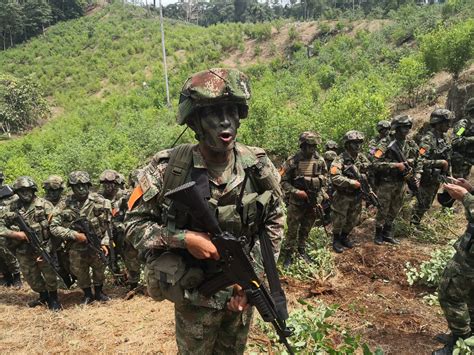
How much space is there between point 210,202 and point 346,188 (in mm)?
4364

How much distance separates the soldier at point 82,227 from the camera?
5.00m

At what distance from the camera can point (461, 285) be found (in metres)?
2.93

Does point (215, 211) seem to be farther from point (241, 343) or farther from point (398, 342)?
point (398, 342)

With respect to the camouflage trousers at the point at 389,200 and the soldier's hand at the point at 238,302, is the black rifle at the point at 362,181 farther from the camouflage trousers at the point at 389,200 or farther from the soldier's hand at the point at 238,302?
the soldier's hand at the point at 238,302

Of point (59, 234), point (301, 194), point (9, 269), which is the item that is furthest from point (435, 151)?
point (9, 269)

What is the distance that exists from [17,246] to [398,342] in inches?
205

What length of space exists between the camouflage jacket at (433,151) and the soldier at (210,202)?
15.8 feet

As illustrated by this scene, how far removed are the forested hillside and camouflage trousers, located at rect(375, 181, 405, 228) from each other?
204 inches

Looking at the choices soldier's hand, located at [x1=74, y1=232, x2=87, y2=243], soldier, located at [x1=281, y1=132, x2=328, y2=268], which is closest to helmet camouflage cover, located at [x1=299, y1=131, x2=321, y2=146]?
soldier, located at [x1=281, y1=132, x2=328, y2=268]

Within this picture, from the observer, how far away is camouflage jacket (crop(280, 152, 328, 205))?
5352mm

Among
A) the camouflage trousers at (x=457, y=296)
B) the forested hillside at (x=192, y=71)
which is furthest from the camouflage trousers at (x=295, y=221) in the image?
the forested hillside at (x=192, y=71)

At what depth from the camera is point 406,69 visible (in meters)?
12.8

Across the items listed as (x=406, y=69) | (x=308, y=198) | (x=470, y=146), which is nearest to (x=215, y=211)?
(x=308, y=198)

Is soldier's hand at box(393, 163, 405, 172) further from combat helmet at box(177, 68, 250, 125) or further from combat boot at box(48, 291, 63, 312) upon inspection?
combat boot at box(48, 291, 63, 312)
